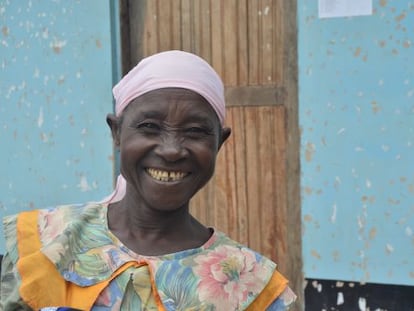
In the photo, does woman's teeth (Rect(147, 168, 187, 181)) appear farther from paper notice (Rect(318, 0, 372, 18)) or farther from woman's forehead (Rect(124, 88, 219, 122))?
paper notice (Rect(318, 0, 372, 18))

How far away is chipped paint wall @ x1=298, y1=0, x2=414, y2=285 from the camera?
3.47m

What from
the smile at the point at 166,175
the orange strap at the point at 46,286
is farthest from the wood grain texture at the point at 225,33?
the orange strap at the point at 46,286

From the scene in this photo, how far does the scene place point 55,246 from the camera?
1655 millimetres

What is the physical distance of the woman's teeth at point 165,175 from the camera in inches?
64.9

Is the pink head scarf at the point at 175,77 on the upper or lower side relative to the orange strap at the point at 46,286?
upper

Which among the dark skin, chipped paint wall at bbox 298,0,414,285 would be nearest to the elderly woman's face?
the dark skin

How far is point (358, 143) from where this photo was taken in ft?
11.7

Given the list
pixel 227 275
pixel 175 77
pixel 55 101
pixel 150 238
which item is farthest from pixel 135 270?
pixel 55 101

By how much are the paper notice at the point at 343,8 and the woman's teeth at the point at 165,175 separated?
218 cm

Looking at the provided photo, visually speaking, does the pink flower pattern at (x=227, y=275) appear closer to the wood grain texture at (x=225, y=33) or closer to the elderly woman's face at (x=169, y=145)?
the elderly woman's face at (x=169, y=145)

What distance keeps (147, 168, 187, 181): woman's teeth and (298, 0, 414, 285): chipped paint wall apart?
2.08 m

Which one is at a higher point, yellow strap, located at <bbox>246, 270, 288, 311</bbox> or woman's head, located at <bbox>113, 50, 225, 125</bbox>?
woman's head, located at <bbox>113, 50, 225, 125</bbox>

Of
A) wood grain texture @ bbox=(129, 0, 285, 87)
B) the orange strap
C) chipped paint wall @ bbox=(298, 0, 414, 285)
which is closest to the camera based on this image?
the orange strap

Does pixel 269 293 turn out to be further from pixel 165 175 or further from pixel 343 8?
pixel 343 8
